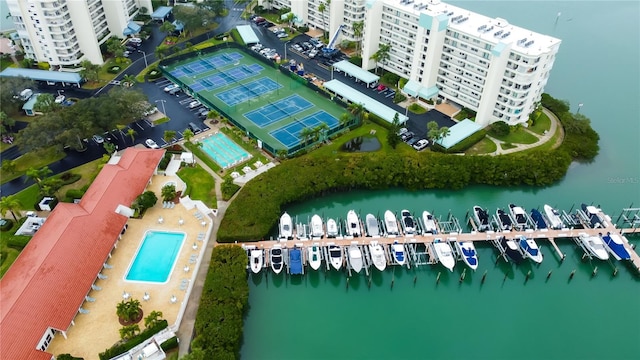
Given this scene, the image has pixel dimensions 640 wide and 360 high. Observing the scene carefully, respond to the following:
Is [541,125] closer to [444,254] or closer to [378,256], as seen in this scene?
[444,254]

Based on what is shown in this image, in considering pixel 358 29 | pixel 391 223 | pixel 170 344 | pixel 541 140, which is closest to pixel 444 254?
pixel 391 223

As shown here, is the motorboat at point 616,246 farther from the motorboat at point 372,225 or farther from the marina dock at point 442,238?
the motorboat at point 372,225

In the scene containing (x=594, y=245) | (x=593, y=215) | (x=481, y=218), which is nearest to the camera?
(x=594, y=245)

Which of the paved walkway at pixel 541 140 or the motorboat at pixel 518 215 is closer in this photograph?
the motorboat at pixel 518 215

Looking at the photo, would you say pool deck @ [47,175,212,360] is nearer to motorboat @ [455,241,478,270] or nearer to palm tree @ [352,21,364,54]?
motorboat @ [455,241,478,270]

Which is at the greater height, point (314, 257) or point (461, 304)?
point (314, 257)

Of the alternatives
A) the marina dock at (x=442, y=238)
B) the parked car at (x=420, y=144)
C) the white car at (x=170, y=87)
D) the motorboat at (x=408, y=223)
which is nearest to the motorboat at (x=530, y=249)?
the marina dock at (x=442, y=238)
